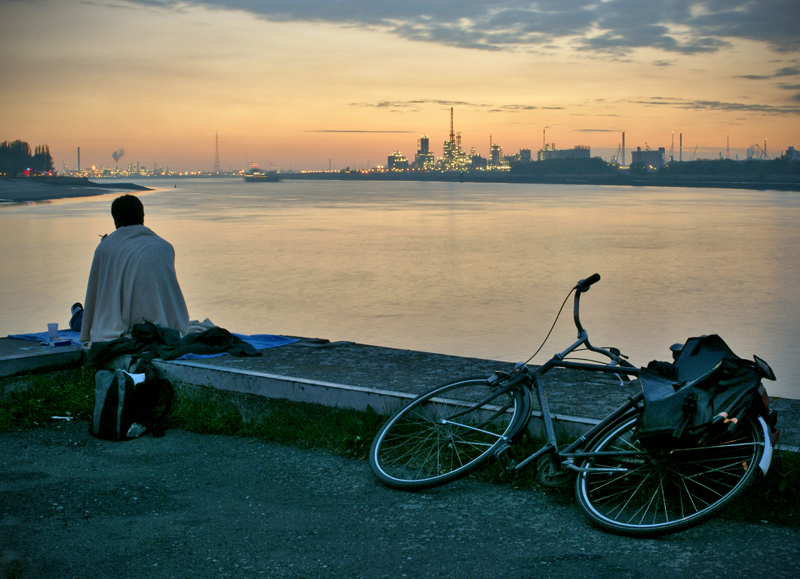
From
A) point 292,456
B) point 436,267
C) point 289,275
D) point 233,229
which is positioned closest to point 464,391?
point 292,456

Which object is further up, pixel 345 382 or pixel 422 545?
pixel 345 382

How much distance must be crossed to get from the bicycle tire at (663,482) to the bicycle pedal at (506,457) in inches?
15.4

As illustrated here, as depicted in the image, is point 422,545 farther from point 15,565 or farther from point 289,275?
point 289,275

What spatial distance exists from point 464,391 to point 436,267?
20.2 meters

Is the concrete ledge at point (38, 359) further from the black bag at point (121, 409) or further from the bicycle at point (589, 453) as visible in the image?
the bicycle at point (589, 453)

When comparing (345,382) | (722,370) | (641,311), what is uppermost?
(722,370)

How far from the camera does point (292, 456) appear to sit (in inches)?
184

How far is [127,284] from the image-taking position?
573 centimetres

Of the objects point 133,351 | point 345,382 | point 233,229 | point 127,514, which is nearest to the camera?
point 127,514

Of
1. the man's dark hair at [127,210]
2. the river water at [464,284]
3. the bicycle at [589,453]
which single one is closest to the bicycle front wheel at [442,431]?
the bicycle at [589,453]

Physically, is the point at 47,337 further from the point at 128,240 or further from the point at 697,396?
the point at 697,396

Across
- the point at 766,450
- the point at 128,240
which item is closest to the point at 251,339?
the point at 128,240

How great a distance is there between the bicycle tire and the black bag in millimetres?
2827

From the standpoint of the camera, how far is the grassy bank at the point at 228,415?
15.5 feet
